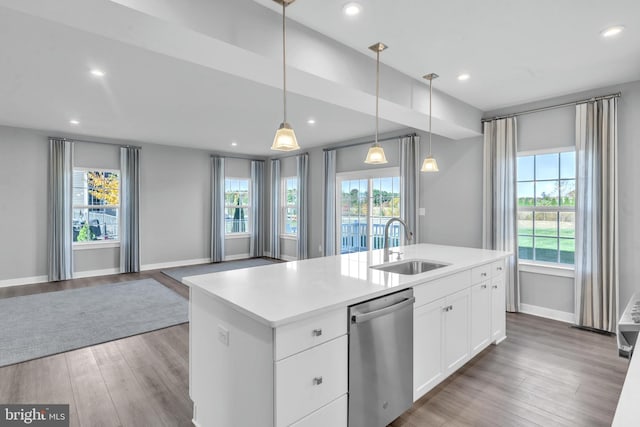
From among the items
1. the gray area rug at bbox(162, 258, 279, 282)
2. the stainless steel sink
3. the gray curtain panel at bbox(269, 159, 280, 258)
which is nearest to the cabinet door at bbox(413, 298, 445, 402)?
the stainless steel sink

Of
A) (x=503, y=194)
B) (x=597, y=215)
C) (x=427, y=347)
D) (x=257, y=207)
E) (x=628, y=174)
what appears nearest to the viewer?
(x=427, y=347)

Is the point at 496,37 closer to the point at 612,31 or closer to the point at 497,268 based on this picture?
the point at 612,31

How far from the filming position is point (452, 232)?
487 centimetres

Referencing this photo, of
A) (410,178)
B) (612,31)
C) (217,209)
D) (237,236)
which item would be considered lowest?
(237,236)

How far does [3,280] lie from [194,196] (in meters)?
3.46

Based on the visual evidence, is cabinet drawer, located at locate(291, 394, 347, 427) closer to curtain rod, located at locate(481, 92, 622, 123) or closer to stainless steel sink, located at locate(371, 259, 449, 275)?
stainless steel sink, located at locate(371, 259, 449, 275)

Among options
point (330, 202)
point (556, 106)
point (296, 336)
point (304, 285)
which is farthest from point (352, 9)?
point (330, 202)

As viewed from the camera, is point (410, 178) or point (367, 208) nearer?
point (410, 178)

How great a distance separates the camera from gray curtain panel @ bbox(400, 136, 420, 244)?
521cm

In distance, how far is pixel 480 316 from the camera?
2879mm

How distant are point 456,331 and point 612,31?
257 centimetres

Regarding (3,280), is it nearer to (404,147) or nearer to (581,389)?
(404,147)

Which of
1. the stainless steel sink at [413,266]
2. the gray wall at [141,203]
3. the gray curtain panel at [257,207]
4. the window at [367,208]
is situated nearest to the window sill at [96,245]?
the gray wall at [141,203]

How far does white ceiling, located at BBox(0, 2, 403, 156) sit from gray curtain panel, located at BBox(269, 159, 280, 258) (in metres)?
1.72
